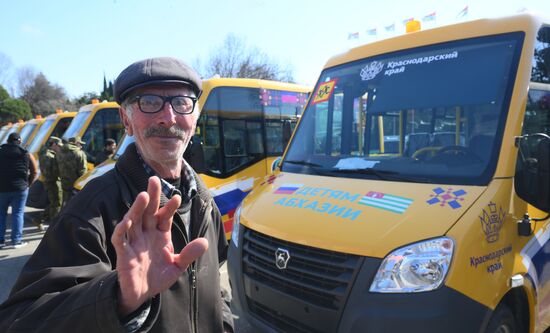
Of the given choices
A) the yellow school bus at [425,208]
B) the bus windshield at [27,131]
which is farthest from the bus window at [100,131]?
the bus windshield at [27,131]

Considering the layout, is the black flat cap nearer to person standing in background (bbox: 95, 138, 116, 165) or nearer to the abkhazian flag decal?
the abkhazian flag decal

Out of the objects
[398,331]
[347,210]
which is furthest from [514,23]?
[398,331]

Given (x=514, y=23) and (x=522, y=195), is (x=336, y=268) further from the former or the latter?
(x=514, y=23)

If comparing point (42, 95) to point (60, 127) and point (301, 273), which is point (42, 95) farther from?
point (301, 273)

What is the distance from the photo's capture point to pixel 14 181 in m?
6.96

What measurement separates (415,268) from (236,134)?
4.44 metres

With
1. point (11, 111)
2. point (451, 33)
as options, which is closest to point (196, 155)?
point (451, 33)

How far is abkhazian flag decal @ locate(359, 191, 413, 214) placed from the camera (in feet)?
8.01

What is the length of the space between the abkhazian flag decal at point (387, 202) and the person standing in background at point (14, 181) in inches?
264

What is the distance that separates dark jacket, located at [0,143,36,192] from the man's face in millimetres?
6743

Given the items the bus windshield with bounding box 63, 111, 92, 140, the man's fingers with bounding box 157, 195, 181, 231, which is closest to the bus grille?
the man's fingers with bounding box 157, 195, 181, 231

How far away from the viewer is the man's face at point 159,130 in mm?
1464

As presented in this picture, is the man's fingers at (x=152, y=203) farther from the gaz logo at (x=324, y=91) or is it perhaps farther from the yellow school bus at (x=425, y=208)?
the gaz logo at (x=324, y=91)

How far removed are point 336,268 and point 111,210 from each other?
1451mm
